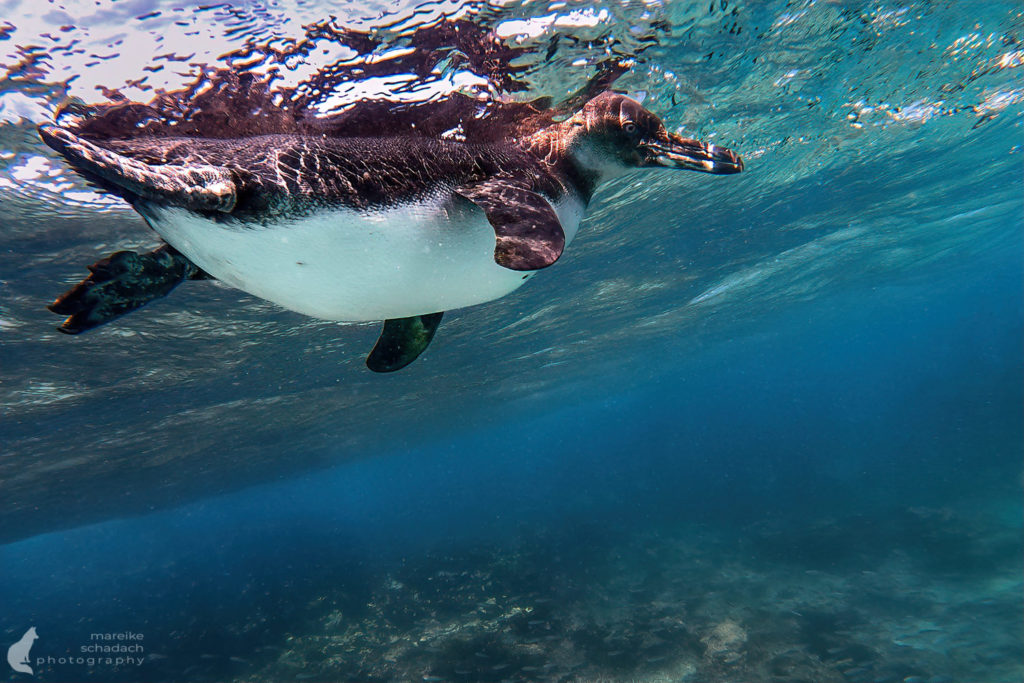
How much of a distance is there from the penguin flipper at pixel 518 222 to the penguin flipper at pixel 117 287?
1.82m

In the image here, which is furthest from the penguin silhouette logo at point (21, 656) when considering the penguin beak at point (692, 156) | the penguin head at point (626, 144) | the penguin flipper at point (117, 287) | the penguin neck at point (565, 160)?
the penguin beak at point (692, 156)

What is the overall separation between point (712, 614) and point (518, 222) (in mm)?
14724

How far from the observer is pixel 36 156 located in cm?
578

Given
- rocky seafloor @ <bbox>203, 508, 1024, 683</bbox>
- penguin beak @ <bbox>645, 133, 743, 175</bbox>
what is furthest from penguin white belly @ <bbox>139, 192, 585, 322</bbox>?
rocky seafloor @ <bbox>203, 508, 1024, 683</bbox>

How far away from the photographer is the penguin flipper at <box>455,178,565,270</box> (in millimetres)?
2150

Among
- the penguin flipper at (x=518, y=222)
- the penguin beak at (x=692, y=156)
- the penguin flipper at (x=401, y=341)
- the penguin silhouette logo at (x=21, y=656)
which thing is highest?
the penguin beak at (x=692, y=156)

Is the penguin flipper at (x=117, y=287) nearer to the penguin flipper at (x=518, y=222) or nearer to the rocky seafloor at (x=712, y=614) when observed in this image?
the penguin flipper at (x=518, y=222)

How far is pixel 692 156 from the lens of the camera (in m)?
3.53

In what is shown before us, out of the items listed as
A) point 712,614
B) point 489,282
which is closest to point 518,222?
point 489,282

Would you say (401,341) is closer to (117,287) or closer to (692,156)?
(117,287)

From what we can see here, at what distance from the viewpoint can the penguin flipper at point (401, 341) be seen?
3.81m

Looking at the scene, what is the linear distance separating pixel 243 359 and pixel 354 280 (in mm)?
13415

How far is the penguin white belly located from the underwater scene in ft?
0.06

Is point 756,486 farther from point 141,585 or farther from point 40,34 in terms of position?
point 141,585
